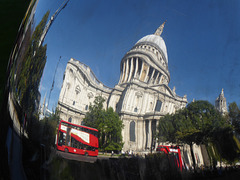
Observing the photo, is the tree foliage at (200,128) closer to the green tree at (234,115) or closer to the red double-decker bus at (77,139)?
the green tree at (234,115)

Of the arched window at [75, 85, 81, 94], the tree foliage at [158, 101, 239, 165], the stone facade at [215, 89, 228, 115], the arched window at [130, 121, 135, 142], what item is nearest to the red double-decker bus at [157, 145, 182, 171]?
the tree foliage at [158, 101, 239, 165]

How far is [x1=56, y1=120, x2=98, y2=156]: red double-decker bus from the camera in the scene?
4.50 ft

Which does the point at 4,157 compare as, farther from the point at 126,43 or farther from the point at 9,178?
the point at 126,43

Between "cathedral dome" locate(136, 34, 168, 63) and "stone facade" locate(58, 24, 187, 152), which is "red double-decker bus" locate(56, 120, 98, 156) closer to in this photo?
"stone facade" locate(58, 24, 187, 152)

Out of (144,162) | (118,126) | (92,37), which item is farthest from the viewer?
(92,37)

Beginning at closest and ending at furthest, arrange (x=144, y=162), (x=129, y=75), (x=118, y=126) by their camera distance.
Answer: (x=144, y=162), (x=118, y=126), (x=129, y=75)

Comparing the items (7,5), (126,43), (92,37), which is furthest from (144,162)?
(7,5)

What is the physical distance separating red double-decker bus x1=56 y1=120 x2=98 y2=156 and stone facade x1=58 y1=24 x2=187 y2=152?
60 millimetres

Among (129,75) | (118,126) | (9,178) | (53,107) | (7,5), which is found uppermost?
(7,5)

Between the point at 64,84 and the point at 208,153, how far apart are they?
1.11m

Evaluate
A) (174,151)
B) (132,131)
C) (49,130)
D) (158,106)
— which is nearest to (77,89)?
(49,130)

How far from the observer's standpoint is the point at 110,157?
4.45ft

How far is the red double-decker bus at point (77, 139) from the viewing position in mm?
1371

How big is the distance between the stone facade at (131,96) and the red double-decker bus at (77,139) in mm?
60
